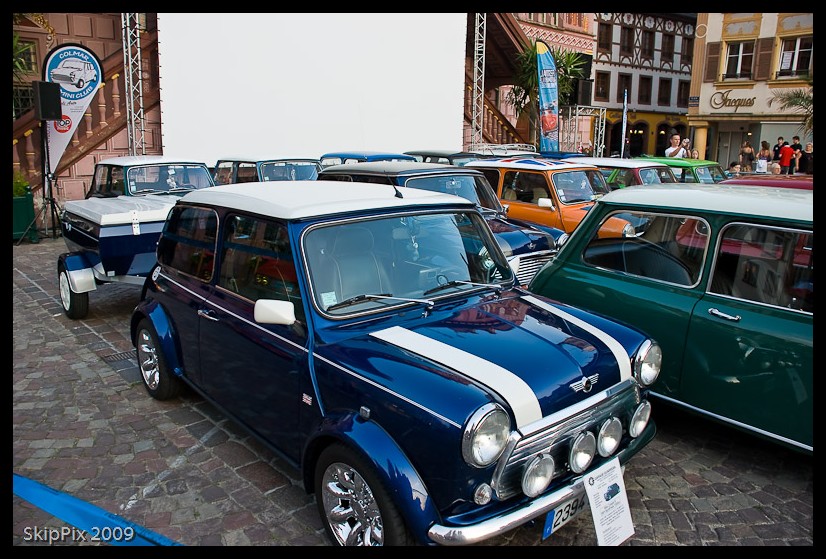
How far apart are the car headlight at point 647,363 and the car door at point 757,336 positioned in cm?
79

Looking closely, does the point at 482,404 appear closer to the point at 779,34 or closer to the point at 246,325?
the point at 246,325

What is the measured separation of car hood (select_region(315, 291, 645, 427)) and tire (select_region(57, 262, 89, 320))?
523 cm

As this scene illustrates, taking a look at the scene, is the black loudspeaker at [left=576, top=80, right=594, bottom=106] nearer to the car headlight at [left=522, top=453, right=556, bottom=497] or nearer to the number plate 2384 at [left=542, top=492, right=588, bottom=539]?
the number plate 2384 at [left=542, top=492, right=588, bottom=539]

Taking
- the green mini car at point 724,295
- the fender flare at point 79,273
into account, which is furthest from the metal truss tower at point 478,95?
the green mini car at point 724,295

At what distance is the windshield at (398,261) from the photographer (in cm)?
341

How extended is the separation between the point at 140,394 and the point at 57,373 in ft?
3.53

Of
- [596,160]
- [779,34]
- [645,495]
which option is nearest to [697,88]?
[779,34]

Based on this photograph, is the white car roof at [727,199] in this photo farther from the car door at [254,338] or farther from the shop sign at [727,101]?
the shop sign at [727,101]

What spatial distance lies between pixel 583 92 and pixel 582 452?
73.2ft

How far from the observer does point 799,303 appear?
12.7 feet

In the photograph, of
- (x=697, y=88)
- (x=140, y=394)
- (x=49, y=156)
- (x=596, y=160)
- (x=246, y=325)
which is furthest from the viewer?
(x=697, y=88)

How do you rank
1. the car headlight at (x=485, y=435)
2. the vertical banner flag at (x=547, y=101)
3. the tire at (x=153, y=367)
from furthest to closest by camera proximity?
the vertical banner flag at (x=547, y=101) → the tire at (x=153, y=367) → the car headlight at (x=485, y=435)

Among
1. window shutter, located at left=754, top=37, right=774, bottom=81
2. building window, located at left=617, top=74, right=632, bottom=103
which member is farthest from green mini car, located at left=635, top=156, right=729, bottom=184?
building window, located at left=617, top=74, right=632, bottom=103
